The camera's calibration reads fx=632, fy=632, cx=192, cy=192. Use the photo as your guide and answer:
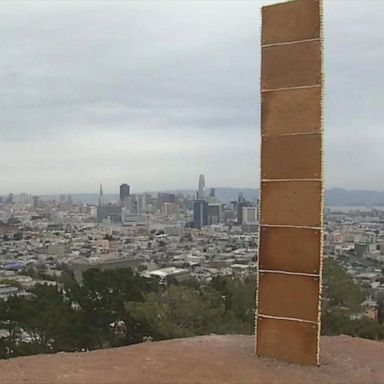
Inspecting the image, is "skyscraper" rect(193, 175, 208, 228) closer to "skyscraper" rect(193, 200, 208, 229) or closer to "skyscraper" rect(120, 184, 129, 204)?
"skyscraper" rect(193, 200, 208, 229)

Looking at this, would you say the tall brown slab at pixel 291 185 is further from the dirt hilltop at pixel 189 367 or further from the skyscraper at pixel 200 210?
the skyscraper at pixel 200 210

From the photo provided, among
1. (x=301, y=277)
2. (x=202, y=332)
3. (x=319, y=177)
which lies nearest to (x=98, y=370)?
(x=301, y=277)

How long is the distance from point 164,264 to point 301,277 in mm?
39799

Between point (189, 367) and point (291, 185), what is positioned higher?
point (291, 185)

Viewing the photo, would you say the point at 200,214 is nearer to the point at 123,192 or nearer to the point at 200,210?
the point at 200,210

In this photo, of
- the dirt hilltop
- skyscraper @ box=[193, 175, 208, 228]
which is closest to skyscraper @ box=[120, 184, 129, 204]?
skyscraper @ box=[193, 175, 208, 228]

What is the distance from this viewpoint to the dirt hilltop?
5.86 metres

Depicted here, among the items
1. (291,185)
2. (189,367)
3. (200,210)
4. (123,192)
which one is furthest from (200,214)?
(189,367)

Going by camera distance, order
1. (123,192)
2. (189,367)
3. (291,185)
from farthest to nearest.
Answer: (123,192), (291,185), (189,367)

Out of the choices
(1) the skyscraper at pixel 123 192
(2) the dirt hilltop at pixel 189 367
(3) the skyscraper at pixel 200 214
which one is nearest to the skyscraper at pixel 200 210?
(3) the skyscraper at pixel 200 214

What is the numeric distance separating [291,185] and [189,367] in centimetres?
218

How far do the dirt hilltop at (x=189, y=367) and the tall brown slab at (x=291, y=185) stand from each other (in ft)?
1.14

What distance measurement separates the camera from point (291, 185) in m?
6.79

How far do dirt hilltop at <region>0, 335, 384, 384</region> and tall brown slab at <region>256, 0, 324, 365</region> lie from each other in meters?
0.35
